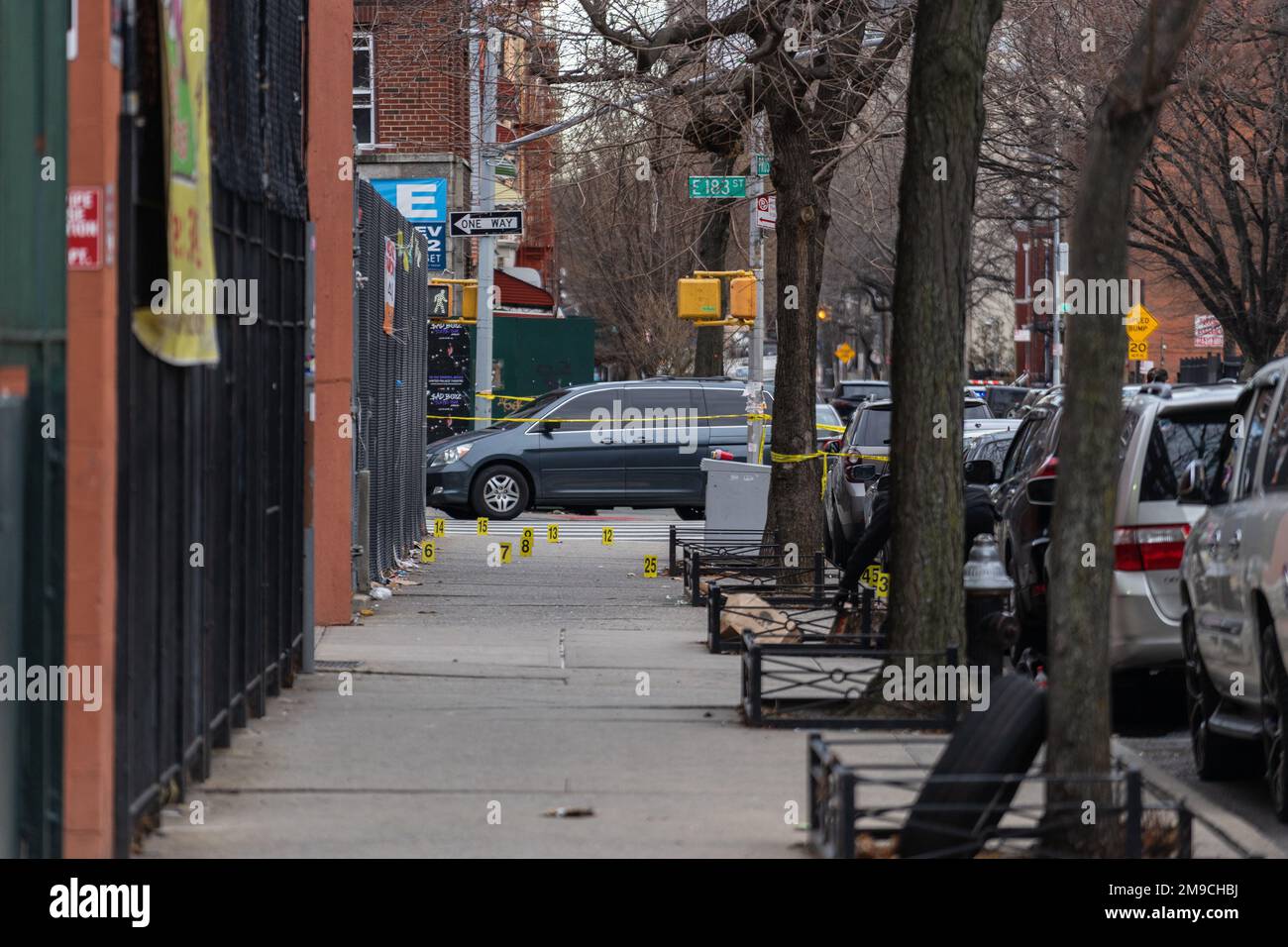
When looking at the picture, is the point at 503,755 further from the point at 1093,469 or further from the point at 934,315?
the point at 1093,469

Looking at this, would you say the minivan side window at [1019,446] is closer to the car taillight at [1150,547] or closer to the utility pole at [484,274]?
the car taillight at [1150,547]

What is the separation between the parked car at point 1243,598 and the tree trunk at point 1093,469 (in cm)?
148

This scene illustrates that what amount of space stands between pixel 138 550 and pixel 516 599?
9879mm

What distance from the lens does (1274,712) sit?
753 cm

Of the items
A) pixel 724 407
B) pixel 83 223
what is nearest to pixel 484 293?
pixel 724 407

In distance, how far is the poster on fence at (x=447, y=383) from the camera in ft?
104

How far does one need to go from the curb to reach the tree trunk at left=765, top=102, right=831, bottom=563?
7080 mm

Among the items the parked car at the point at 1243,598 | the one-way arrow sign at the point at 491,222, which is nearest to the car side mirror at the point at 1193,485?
the parked car at the point at 1243,598

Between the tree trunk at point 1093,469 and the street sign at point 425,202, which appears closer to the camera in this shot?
the tree trunk at point 1093,469

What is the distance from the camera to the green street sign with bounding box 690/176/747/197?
56.8 feet

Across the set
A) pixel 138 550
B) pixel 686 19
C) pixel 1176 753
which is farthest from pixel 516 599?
pixel 138 550

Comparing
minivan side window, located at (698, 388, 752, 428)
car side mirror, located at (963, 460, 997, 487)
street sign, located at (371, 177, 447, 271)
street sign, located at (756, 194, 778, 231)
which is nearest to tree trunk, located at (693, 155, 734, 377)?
street sign, located at (371, 177, 447, 271)

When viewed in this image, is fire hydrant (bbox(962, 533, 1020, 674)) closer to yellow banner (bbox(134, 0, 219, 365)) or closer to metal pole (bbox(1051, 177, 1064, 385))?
yellow banner (bbox(134, 0, 219, 365))
